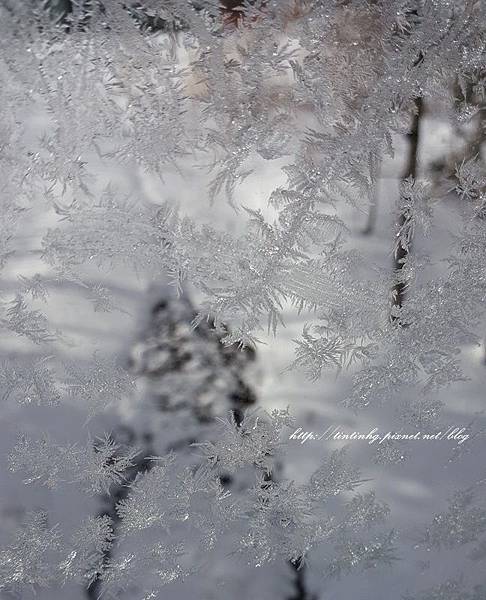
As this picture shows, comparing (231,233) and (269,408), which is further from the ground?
(231,233)

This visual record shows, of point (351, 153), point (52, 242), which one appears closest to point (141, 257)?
point (52, 242)

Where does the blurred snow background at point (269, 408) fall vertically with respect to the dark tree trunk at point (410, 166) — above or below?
below

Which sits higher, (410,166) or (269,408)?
(410,166)

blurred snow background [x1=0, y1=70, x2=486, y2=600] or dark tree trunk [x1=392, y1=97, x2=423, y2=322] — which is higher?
dark tree trunk [x1=392, y1=97, x2=423, y2=322]

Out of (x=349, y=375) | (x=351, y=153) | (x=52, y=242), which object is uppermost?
(x=351, y=153)

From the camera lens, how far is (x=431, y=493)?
684 millimetres

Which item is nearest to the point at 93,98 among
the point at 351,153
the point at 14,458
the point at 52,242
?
the point at 52,242

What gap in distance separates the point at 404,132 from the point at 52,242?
1.18 ft

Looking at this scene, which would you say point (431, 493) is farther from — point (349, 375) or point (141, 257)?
point (141, 257)

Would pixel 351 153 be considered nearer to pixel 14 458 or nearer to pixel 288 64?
pixel 288 64

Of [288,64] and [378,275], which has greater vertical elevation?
[288,64]

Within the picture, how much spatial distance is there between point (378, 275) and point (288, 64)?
22 centimetres

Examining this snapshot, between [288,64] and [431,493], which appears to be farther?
[431,493]

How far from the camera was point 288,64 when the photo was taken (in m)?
0.57
